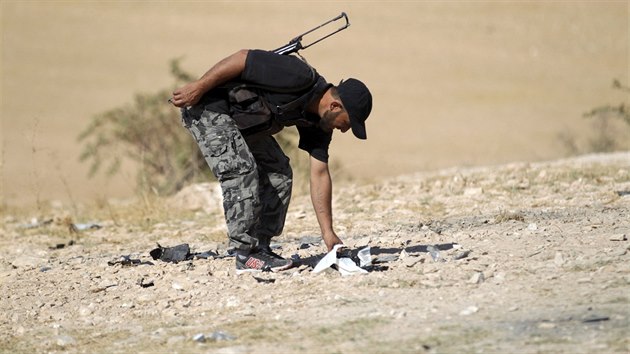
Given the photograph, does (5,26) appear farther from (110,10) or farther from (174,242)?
(174,242)

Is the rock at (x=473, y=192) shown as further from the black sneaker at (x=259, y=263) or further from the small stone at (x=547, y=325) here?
the small stone at (x=547, y=325)

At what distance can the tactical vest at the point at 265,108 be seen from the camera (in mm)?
6547

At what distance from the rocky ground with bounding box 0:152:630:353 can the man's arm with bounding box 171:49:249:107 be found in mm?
1094

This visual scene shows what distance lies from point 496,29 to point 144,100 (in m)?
22.6

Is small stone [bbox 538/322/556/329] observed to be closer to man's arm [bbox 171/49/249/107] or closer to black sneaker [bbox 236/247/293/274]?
black sneaker [bbox 236/247/293/274]

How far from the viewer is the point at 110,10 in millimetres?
37469

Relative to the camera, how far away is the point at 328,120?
655 cm

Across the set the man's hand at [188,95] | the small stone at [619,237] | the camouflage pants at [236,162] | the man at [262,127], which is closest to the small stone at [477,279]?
the man at [262,127]

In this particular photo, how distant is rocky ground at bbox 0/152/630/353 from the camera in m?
5.30

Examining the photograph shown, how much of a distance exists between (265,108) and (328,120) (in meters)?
0.39

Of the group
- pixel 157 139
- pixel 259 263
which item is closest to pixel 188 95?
pixel 259 263

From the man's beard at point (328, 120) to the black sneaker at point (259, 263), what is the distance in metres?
0.93

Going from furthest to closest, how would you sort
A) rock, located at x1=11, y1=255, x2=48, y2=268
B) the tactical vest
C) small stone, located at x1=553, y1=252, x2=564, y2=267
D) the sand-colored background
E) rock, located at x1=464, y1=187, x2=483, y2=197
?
the sand-colored background
rock, located at x1=464, y1=187, x2=483, y2=197
rock, located at x1=11, y1=255, x2=48, y2=268
the tactical vest
small stone, located at x1=553, y1=252, x2=564, y2=267

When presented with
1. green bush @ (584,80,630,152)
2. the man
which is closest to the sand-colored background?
green bush @ (584,80,630,152)
